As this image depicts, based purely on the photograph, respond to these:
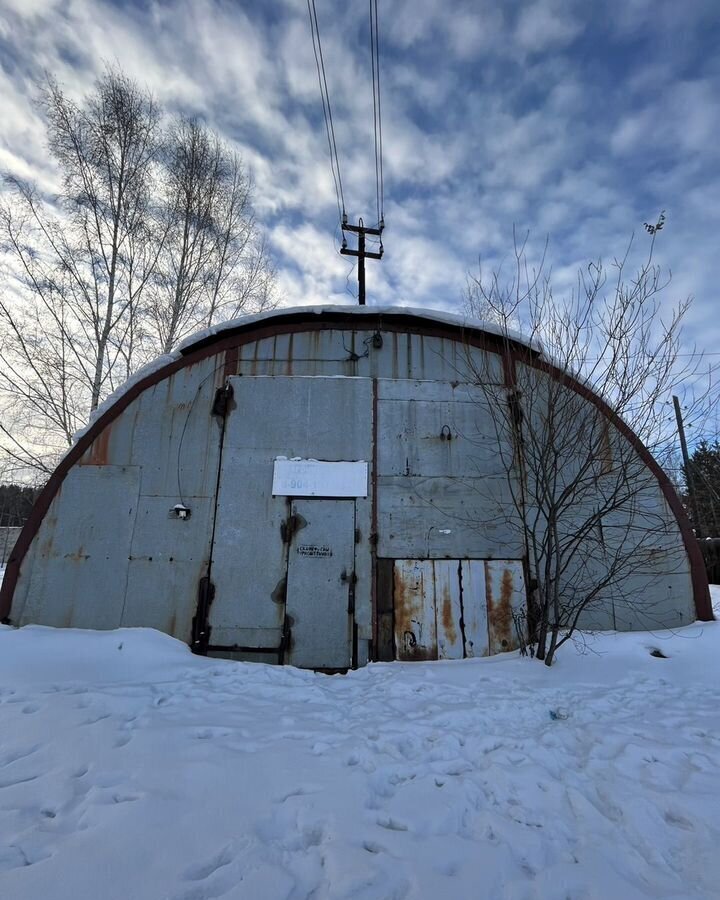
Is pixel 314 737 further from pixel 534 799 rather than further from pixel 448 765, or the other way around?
pixel 534 799

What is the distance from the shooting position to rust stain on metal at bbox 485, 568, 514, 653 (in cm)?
561

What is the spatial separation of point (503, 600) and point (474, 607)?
0.41 meters

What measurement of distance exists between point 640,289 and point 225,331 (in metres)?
5.69

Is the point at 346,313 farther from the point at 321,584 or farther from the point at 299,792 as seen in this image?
the point at 299,792

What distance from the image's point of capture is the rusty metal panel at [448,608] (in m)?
5.56

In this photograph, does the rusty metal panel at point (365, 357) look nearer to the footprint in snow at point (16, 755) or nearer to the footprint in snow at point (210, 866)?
the footprint in snow at point (16, 755)

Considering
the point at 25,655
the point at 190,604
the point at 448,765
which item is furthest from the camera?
the point at 190,604

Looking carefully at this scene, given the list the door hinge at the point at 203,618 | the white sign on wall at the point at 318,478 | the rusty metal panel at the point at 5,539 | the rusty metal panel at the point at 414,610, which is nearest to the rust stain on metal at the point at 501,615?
the rusty metal panel at the point at 414,610

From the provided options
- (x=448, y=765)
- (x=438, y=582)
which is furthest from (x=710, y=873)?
(x=438, y=582)

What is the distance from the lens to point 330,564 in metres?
5.85

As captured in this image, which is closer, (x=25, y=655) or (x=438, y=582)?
(x=25, y=655)

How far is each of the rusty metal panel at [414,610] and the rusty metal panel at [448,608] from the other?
6 centimetres

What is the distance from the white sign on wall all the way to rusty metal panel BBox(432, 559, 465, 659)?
1471 mm

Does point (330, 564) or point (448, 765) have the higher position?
point (330, 564)
